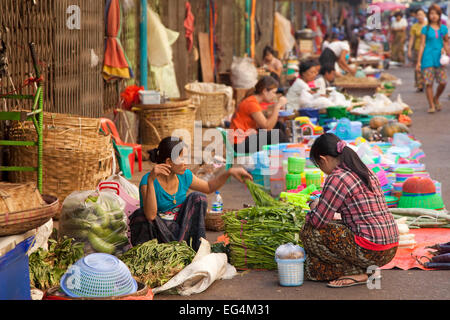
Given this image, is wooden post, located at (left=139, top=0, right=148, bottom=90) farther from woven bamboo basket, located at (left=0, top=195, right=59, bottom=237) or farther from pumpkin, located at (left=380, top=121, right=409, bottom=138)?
woven bamboo basket, located at (left=0, top=195, right=59, bottom=237)

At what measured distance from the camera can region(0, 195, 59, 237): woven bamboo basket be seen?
4148 mm

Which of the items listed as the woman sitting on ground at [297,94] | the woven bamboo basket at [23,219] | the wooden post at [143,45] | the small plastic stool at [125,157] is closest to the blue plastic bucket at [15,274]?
the woven bamboo basket at [23,219]

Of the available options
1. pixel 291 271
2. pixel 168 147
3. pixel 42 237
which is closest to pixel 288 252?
pixel 291 271

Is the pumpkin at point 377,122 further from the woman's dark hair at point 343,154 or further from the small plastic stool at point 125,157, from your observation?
the woman's dark hair at point 343,154

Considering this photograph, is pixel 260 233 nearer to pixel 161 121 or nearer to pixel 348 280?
pixel 348 280

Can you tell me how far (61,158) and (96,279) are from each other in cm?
266

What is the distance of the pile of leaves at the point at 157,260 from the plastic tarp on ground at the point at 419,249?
1549mm

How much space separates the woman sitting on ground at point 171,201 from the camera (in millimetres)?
5797

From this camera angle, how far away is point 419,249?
20.8ft

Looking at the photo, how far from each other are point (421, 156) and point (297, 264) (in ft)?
16.5

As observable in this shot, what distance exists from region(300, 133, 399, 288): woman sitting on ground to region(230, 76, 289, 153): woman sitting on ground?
12.6 feet

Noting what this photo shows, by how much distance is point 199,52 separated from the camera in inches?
611
